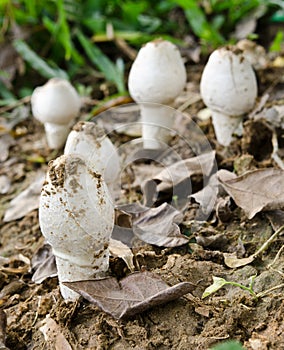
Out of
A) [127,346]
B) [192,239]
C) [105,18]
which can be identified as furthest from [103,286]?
[105,18]

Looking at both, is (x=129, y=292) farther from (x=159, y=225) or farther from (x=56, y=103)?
(x=56, y=103)

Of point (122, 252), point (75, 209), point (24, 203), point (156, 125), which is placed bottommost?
point (24, 203)

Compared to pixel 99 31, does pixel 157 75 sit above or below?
above

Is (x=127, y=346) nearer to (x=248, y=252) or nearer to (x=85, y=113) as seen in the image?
(x=248, y=252)

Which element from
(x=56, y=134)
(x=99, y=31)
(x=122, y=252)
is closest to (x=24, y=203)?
(x=56, y=134)

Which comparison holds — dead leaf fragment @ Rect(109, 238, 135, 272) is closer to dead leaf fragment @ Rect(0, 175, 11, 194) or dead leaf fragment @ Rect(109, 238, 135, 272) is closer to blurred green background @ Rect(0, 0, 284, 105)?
dead leaf fragment @ Rect(0, 175, 11, 194)

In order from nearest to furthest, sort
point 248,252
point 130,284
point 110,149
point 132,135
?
point 130,284 < point 248,252 < point 110,149 < point 132,135

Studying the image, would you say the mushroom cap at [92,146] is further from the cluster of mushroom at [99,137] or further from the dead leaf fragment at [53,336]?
the dead leaf fragment at [53,336]
